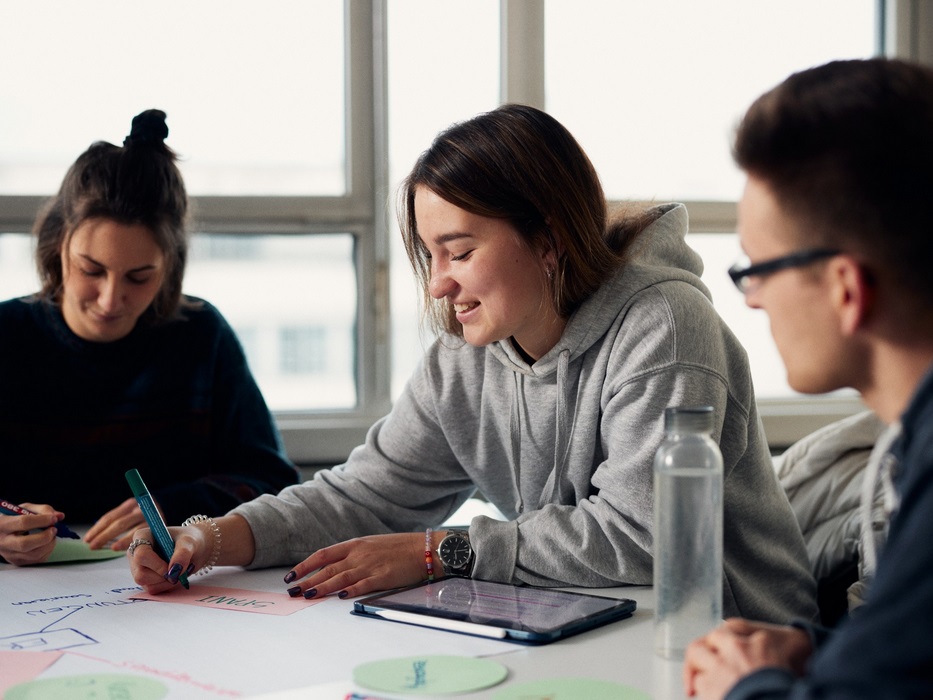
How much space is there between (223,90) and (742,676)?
2072 mm

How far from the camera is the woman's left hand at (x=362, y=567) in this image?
1.30 metres

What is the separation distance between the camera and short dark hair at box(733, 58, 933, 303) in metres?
0.76

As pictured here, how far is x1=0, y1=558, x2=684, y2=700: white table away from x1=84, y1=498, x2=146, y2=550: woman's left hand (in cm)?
24

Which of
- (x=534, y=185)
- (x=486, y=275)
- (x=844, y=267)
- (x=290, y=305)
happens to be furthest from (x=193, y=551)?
(x=290, y=305)

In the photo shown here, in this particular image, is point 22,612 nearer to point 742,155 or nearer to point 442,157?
point 442,157

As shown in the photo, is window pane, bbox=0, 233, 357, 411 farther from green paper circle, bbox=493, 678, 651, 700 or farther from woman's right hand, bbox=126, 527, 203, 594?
green paper circle, bbox=493, 678, 651, 700

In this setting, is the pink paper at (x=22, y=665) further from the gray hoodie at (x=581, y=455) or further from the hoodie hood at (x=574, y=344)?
the hoodie hood at (x=574, y=344)

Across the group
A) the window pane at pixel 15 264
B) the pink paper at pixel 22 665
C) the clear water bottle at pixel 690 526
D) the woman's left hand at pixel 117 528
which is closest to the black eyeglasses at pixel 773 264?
the clear water bottle at pixel 690 526

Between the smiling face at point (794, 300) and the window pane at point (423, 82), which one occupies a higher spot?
the window pane at point (423, 82)

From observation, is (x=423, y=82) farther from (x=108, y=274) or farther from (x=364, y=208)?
(x=108, y=274)

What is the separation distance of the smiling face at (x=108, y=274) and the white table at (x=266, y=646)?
0.72 metres

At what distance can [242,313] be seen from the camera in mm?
2570

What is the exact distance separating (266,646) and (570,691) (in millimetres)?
337

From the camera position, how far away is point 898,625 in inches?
24.8
